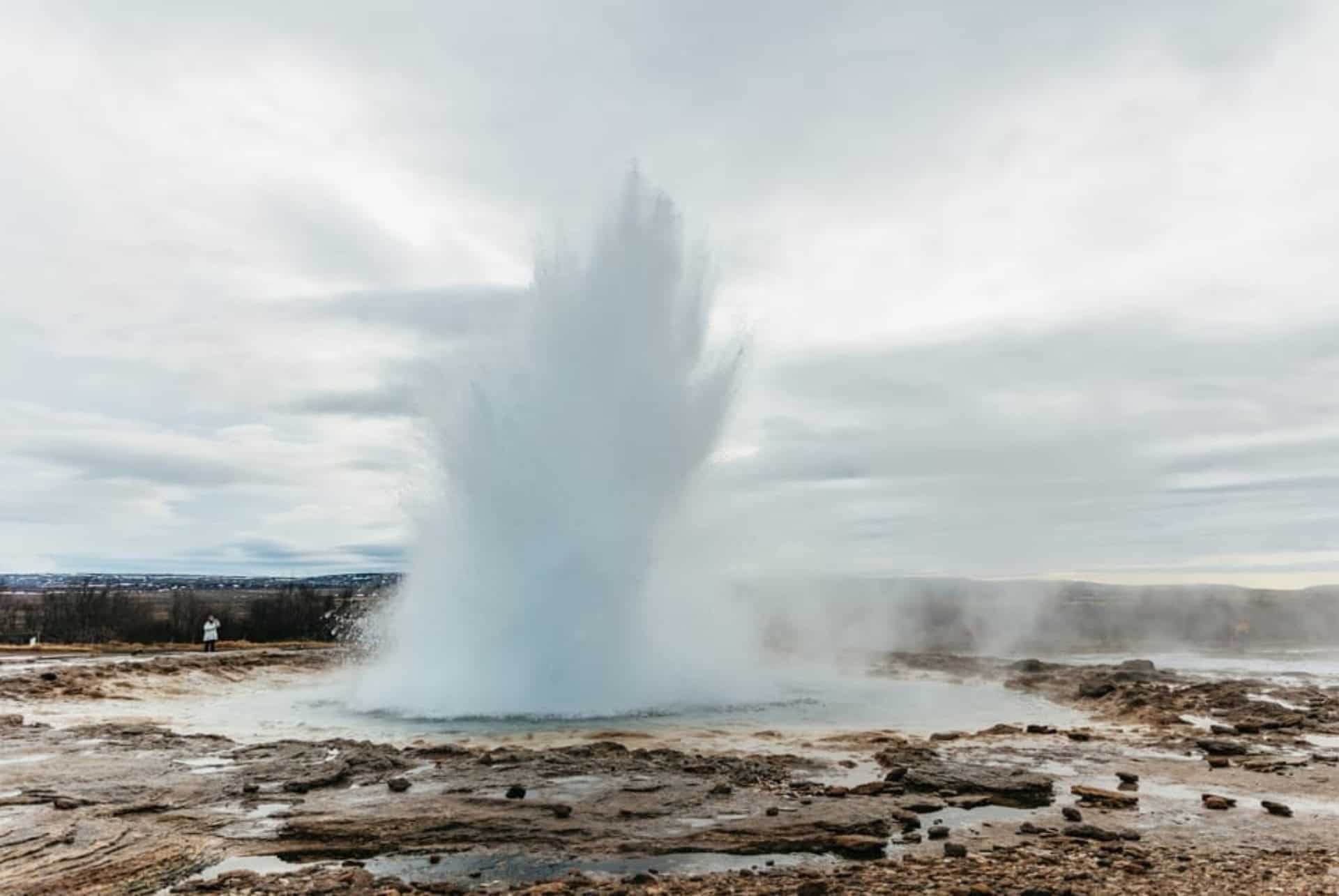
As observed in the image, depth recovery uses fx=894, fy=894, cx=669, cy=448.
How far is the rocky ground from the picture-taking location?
7059 millimetres

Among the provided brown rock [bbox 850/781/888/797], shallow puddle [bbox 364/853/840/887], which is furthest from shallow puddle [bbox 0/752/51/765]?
brown rock [bbox 850/781/888/797]

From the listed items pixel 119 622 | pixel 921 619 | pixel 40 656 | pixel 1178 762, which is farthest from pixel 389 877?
pixel 921 619

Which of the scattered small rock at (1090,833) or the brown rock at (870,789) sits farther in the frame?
the brown rock at (870,789)

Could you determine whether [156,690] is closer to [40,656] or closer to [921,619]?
[40,656]

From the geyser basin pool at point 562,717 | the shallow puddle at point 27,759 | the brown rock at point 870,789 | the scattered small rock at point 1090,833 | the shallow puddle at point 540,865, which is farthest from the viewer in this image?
the geyser basin pool at point 562,717

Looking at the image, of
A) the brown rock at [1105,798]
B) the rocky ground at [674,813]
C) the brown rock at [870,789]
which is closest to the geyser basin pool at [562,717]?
Answer: the rocky ground at [674,813]

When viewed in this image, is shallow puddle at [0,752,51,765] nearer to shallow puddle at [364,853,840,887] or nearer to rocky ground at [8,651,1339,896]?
rocky ground at [8,651,1339,896]

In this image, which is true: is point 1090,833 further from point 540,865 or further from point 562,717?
point 562,717

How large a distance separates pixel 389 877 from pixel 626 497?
42.3 feet

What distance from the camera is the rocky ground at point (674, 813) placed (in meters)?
7.06

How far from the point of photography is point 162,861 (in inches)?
290

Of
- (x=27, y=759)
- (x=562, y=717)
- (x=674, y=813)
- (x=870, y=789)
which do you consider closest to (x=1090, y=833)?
(x=870, y=789)

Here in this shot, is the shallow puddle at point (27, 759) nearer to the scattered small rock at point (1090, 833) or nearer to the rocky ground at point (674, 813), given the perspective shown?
the rocky ground at point (674, 813)

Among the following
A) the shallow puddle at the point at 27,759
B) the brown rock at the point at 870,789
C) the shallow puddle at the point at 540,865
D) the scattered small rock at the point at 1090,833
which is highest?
the scattered small rock at the point at 1090,833
